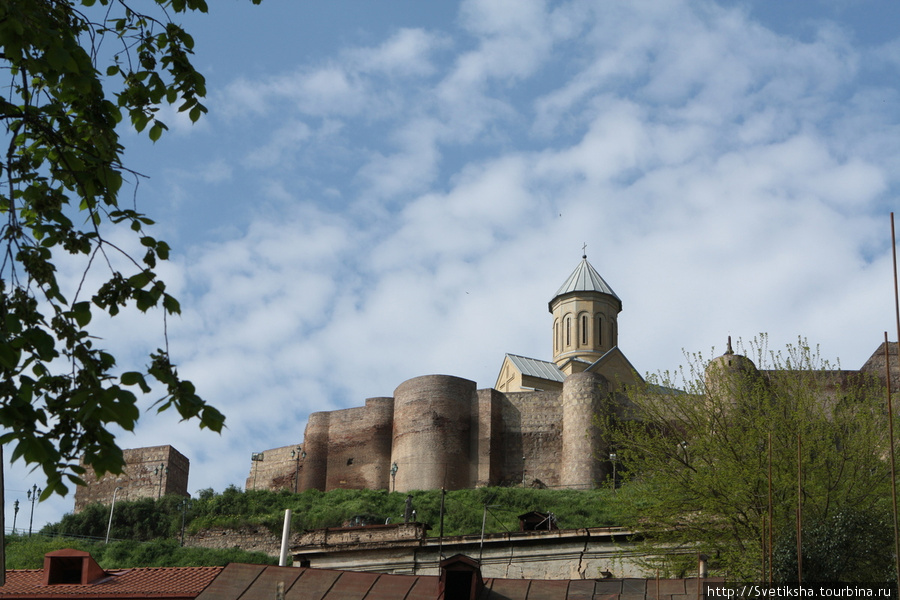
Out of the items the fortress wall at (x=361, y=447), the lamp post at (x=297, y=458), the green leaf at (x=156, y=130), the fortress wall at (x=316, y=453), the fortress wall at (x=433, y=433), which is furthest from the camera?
the lamp post at (x=297, y=458)

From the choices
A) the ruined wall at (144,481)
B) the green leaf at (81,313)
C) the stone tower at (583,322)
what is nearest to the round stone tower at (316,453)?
the ruined wall at (144,481)

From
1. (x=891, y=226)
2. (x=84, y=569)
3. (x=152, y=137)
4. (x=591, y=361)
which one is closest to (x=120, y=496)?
(x=591, y=361)

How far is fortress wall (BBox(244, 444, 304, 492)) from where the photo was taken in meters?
52.6

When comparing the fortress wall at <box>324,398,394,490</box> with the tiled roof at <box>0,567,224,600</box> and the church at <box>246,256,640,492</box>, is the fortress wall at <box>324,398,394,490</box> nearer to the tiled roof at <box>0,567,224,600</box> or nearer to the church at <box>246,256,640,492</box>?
the church at <box>246,256,640,492</box>

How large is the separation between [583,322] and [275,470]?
17.8 m

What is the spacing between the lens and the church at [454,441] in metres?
47.7

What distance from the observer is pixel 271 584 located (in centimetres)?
1877

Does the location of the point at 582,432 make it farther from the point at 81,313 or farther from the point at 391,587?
the point at 81,313

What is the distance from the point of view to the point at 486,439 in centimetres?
4888

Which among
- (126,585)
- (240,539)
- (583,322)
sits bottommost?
(126,585)

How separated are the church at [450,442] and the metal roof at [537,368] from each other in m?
4.97

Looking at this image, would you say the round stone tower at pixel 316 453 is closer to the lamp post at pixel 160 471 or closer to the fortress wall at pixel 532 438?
the lamp post at pixel 160 471

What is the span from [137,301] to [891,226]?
10.2m

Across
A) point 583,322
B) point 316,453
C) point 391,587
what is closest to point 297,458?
point 316,453
